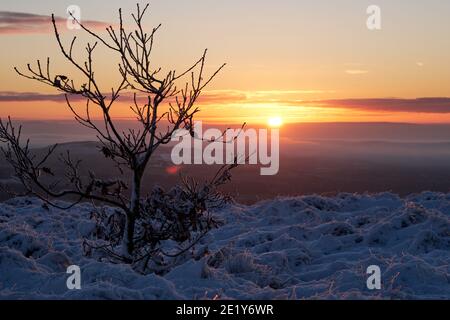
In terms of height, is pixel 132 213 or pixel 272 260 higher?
pixel 132 213

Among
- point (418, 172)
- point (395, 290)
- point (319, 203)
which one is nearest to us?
point (395, 290)

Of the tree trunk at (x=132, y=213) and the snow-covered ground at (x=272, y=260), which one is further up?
the tree trunk at (x=132, y=213)

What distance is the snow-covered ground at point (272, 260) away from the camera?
7.07 metres

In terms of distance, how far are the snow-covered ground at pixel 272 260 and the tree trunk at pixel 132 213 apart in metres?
1.04

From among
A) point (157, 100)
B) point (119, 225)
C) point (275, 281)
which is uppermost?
point (157, 100)

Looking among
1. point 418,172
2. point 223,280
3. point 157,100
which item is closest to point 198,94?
point 157,100

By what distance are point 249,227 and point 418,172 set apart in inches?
5646

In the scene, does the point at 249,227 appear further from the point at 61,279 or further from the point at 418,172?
the point at 418,172

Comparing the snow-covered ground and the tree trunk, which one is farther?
the tree trunk

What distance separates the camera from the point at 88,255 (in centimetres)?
1015

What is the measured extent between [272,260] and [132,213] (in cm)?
302

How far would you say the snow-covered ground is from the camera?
707 centimetres

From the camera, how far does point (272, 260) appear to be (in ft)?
32.7

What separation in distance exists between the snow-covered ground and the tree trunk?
104 centimetres
